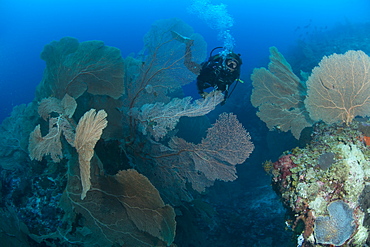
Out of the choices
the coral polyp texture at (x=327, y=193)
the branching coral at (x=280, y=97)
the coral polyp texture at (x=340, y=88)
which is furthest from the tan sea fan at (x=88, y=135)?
the branching coral at (x=280, y=97)

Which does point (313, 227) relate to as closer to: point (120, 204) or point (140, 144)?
point (120, 204)

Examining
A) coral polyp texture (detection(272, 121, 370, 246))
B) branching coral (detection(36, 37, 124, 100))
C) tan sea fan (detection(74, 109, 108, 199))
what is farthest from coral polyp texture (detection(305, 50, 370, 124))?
branching coral (detection(36, 37, 124, 100))

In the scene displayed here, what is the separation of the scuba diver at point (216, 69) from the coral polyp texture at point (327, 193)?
7.19 ft

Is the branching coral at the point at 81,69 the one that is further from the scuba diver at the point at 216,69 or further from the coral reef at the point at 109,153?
the scuba diver at the point at 216,69

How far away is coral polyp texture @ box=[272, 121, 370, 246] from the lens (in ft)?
8.07

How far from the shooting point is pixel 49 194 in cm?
389

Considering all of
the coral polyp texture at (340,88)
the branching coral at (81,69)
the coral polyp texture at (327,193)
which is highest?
the branching coral at (81,69)

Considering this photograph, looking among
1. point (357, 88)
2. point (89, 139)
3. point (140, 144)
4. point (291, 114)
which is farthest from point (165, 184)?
point (357, 88)

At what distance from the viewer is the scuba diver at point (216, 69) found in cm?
449

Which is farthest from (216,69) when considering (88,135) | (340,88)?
(88,135)

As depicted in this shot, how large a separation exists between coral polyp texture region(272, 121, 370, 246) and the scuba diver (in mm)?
2191

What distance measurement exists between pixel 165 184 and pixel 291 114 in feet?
10.7

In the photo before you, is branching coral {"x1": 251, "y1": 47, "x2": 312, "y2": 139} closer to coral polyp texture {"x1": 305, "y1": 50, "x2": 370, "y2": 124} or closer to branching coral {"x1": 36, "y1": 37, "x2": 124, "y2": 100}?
coral polyp texture {"x1": 305, "y1": 50, "x2": 370, "y2": 124}

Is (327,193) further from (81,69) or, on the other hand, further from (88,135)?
(81,69)
